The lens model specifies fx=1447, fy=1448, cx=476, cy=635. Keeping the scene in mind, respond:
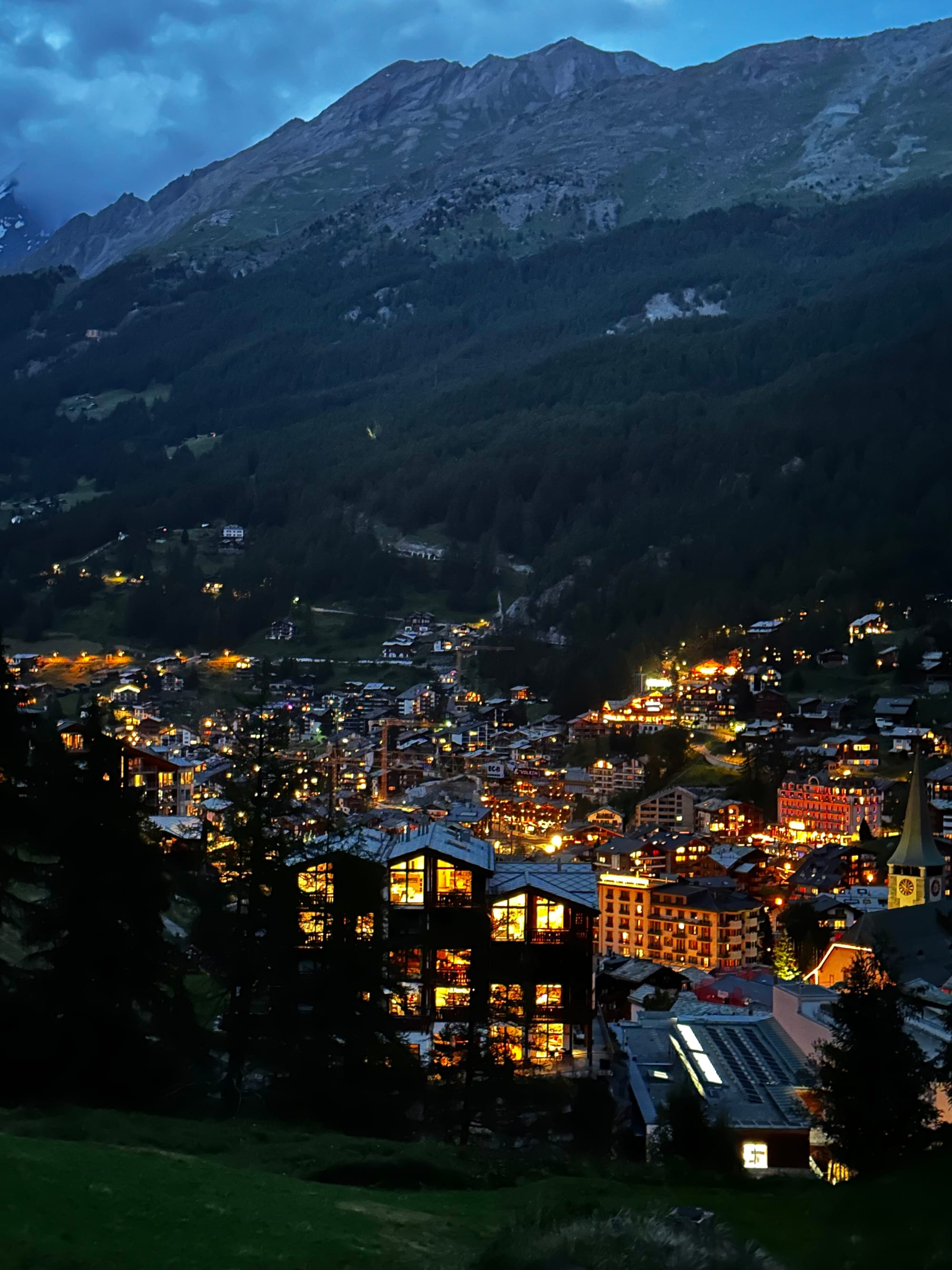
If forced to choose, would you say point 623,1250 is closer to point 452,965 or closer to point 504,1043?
point 504,1043

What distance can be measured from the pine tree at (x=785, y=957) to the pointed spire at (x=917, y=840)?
18.5 feet

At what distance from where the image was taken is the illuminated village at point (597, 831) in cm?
2303

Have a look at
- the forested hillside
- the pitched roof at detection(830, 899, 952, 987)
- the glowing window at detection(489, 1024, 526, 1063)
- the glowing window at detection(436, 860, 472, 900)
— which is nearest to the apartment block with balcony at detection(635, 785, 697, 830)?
the pitched roof at detection(830, 899, 952, 987)

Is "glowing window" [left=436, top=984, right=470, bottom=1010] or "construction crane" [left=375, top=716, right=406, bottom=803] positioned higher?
"construction crane" [left=375, top=716, right=406, bottom=803]

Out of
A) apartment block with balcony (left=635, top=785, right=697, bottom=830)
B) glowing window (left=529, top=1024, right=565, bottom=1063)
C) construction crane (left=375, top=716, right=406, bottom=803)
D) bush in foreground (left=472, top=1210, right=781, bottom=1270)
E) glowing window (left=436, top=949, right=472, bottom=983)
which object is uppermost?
construction crane (left=375, top=716, right=406, bottom=803)

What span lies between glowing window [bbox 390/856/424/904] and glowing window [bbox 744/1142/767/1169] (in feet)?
23.9

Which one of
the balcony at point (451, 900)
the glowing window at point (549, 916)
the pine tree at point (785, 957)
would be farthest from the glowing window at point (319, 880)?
the pine tree at point (785, 957)

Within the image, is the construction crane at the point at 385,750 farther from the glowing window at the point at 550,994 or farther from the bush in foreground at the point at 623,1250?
the bush in foreground at the point at 623,1250

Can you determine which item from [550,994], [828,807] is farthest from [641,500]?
[550,994]

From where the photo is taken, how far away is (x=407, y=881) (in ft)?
86.2

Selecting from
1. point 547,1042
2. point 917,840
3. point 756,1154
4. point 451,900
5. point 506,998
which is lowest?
point 756,1154

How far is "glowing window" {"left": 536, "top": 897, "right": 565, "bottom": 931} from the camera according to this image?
25609 mm

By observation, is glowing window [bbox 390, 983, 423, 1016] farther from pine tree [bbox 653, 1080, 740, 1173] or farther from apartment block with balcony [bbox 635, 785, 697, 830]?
apartment block with balcony [bbox 635, 785, 697, 830]

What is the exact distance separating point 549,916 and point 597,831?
56133 millimetres
